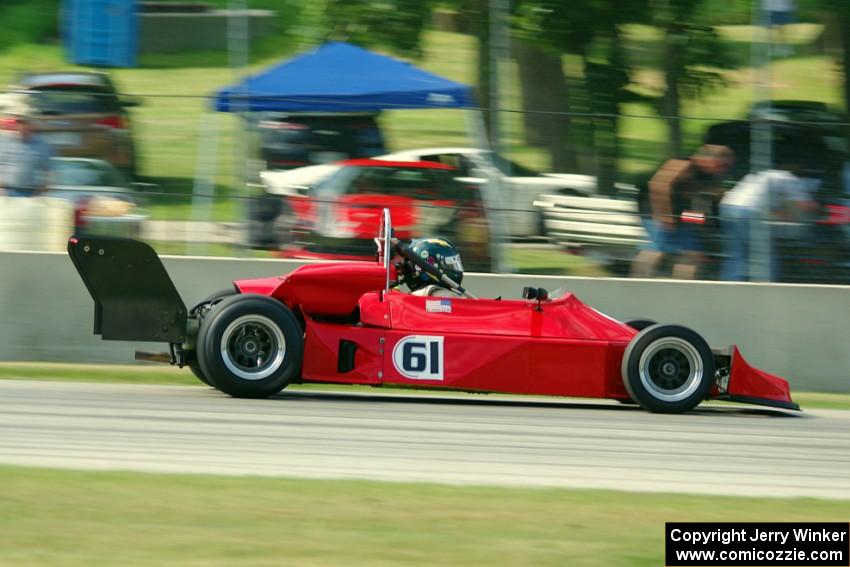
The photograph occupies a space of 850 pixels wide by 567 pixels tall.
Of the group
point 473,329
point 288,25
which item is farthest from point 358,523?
point 288,25

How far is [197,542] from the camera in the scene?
502 cm

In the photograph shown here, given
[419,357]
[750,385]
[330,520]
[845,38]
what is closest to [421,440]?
[419,357]

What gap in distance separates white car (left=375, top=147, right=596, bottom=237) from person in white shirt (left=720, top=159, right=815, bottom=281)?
3.91 ft

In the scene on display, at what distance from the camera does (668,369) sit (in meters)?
9.04

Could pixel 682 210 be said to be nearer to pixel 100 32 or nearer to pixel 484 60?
pixel 484 60

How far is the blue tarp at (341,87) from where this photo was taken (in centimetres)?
1138

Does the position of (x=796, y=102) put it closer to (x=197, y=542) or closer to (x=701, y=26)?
(x=701, y=26)

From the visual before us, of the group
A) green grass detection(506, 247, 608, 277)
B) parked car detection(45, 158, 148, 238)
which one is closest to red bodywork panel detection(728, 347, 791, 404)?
green grass detection(506, 247, 608, 277)

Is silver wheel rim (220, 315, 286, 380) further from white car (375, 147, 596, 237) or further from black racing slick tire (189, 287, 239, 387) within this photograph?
white car (375, 147, 596, 237)

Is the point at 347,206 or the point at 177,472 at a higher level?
the point at 347,206

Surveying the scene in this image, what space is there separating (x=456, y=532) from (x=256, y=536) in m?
0.81

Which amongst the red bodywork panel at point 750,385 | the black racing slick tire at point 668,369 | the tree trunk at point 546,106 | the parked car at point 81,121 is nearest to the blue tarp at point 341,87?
the tree trunk at point 546,106

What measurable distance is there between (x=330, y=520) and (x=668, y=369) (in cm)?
414

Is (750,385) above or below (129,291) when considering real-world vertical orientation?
below
